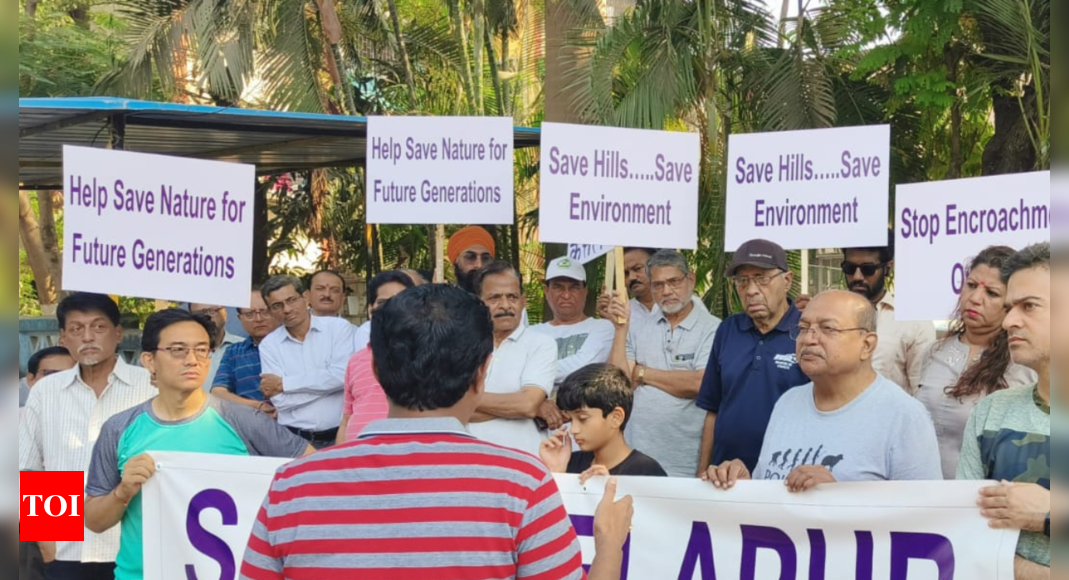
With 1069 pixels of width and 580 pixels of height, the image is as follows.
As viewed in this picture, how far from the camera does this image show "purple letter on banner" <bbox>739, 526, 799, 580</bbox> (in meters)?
4.35

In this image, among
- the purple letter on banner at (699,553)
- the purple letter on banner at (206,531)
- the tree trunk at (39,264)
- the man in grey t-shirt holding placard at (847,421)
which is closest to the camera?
the man in grey t-shirt holding placard at (847,421)

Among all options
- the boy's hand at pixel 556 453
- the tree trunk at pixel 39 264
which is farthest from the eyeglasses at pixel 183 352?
the tree trunk at pixel 39 264

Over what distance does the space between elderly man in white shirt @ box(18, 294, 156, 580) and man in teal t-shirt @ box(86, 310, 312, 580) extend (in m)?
0.49

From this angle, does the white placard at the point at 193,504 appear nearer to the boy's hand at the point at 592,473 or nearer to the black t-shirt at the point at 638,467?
the boy's hand at the point at 592,473

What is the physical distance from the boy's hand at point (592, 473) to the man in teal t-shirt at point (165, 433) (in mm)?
1081

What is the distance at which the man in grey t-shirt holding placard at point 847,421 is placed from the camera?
4227 millimetres

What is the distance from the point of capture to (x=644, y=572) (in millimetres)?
4582

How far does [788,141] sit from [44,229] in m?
17.8

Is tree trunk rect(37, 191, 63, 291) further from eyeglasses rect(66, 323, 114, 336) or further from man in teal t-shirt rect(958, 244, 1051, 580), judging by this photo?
man in teal t-shirt rect(958, 244, 1051, 580)

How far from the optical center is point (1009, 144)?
12.1m

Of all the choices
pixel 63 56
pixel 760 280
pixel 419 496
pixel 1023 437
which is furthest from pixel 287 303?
pixel 63 56

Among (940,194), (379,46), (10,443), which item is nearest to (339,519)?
(10,443)

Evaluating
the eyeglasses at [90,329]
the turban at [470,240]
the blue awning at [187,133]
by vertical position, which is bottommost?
the eyeglasses at [90,329]

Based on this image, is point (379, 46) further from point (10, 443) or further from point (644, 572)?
point (10, 443)
